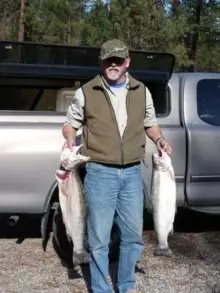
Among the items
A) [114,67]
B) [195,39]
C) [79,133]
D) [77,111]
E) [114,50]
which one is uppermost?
[195,39]

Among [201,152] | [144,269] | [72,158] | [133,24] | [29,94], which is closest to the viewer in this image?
[72,158]

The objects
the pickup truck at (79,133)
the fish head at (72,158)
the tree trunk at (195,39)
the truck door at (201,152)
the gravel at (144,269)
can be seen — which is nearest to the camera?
the fish head at (72,158)

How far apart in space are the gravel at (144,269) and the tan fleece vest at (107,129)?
1298 millimetres

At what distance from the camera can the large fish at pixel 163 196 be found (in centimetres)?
416

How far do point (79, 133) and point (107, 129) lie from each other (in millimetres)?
821

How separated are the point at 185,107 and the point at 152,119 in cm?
142

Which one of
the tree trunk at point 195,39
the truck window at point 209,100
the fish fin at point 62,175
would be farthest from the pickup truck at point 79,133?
Answer: the tree trunk at point 195,39

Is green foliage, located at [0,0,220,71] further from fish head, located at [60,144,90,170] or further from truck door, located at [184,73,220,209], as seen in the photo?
fish head, located at [60,144,90,170]

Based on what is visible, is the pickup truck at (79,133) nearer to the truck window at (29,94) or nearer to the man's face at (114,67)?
the truck window at (29,94)

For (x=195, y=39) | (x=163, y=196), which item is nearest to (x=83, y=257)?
(x=163, y=196)

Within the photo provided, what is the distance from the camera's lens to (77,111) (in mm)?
4125

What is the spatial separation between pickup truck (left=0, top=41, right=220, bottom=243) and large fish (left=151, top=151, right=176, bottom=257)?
2.68ft

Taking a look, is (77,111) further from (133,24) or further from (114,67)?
(133,24)

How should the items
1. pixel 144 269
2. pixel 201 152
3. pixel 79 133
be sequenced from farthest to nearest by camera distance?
pixel 201 152, pixel 144 269, pixel 79 133
